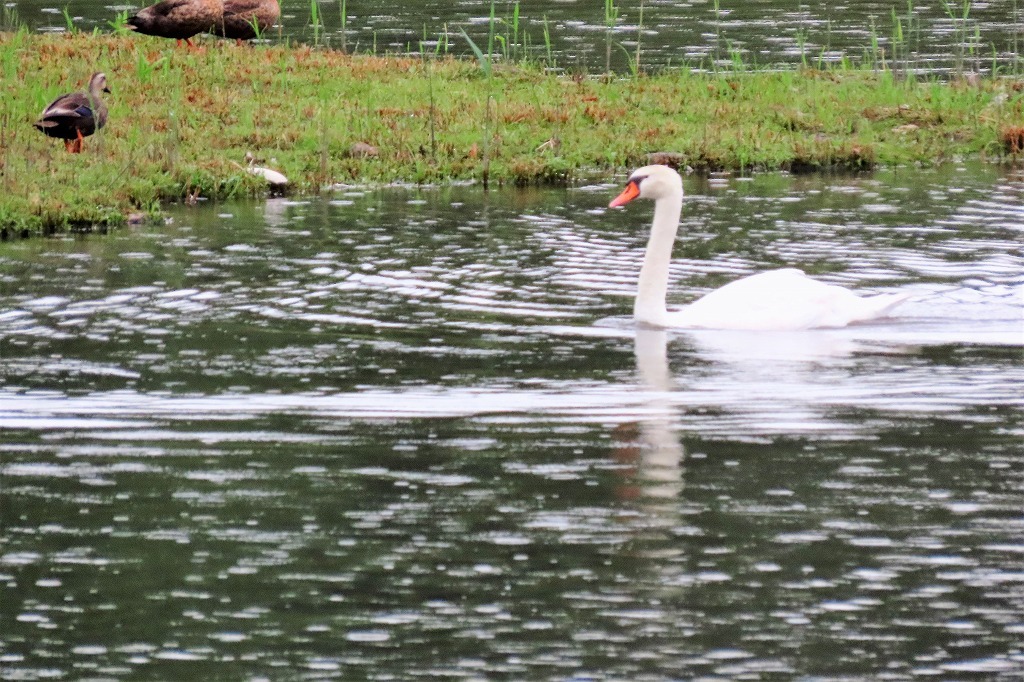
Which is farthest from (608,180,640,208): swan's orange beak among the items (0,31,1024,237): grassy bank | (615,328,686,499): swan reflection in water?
(0,31,1024,237): grassy bank

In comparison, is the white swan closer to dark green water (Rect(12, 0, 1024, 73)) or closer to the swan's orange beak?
the swan's orange beak

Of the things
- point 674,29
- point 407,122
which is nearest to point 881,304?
point 407,122

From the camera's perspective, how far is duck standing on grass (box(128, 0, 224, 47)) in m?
20.4

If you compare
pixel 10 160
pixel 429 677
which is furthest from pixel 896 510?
pixel 10 160

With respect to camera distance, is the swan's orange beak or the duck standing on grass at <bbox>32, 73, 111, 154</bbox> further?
the duck standing on grass at <bbox>32, 73, 111, 154</bbox>

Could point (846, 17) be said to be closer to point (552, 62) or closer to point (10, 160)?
point (552, 62)

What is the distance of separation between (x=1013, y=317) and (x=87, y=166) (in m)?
7.93

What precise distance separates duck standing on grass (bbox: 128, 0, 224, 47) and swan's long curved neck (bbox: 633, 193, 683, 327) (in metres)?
10.4

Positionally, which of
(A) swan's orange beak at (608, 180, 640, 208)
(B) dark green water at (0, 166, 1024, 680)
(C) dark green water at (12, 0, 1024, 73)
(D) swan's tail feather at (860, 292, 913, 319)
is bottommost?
(B) dark green water at (0, 166, 1024, 680)

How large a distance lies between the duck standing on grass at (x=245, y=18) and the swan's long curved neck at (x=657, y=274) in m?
10.8

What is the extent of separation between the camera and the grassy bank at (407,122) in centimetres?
1556

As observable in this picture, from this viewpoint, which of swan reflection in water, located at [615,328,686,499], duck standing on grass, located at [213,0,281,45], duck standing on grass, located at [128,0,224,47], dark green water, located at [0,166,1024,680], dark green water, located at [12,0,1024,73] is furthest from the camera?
dark green water, located at [12,0,1024,73]

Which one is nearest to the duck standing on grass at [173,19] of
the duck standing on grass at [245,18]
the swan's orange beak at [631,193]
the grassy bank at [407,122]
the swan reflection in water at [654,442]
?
the grassy bank at [407,122]

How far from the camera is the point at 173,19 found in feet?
66.7
